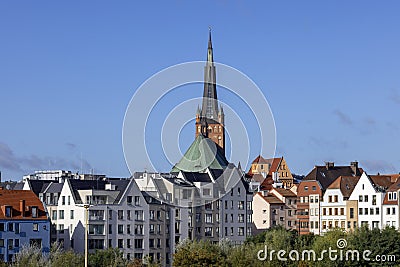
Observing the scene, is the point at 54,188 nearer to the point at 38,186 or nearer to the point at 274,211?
the point at 38,186

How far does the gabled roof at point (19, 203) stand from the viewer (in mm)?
90500

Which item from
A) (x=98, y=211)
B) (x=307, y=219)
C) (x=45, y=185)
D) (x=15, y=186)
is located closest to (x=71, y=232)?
(x=98, y=211)

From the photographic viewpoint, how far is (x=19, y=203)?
91625mm

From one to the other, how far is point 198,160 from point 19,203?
5347cm

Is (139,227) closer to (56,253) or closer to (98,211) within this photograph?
(98,211)

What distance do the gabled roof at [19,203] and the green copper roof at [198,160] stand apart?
44.2 meters

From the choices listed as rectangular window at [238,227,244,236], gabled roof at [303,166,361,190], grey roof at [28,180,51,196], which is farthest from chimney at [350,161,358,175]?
grey roof at [28,180,51,196]

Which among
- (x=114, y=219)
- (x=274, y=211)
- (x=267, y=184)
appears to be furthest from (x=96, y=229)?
(x=267, y=184)

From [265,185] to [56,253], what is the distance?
73257 mm

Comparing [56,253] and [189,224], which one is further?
[189,224]

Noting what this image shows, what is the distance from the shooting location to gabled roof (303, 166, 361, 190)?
124188 mm

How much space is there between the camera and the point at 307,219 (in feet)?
407

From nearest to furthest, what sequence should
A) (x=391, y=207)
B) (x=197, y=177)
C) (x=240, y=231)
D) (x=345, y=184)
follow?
(x=391, y=207), (x=197, y=177), (x=240, y=231), (x=345, y=184)

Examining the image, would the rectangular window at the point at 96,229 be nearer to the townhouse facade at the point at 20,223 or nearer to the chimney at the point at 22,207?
the townhouse facade at the point at 20,223
